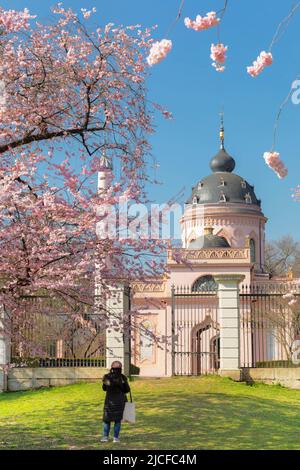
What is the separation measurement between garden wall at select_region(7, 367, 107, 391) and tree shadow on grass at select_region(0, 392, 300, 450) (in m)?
2.88

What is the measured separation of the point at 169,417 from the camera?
1223 centimetres

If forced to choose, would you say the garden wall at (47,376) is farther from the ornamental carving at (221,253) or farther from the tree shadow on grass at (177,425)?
the ornamental carving at (221,253)

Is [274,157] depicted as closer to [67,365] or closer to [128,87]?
[128,87]

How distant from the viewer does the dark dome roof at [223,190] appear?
5119 cm

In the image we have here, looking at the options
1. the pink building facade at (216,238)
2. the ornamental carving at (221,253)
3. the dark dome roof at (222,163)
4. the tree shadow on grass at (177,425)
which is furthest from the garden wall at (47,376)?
the dark dome roof at (222,163)

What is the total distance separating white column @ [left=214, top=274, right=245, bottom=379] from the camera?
17375 mm

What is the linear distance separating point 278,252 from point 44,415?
48.3 m

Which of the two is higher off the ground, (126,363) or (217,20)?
(217,20)

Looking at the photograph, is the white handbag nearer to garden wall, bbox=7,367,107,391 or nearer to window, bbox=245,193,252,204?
garden wall, bbox=7,367,107,391

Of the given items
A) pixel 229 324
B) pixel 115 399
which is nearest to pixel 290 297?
pixel 229 324

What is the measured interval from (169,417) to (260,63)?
8.64 meters

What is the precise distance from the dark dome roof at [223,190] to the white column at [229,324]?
32.9 metres

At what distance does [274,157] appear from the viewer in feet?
16.9
